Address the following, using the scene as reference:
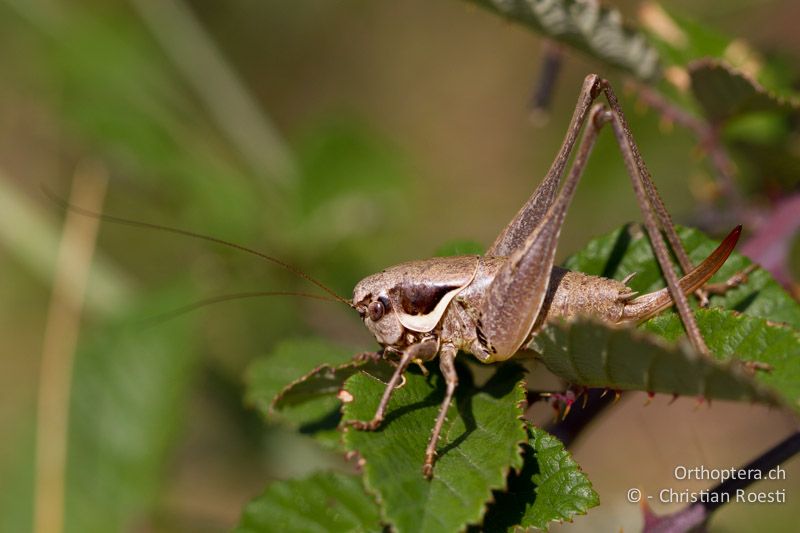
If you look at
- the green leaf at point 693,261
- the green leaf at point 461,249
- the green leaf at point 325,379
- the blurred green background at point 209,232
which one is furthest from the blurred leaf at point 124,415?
the green leaf at point 693,261

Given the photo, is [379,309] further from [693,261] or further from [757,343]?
[757,343]

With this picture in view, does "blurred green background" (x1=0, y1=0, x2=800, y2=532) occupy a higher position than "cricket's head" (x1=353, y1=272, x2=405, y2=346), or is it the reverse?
"blurred green background" (x1=0, y1=0, x2=800, y2=532)

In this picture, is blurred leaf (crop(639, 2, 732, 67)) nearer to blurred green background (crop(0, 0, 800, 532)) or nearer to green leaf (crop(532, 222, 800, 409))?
blurred green background (crop(0, 0, 800, 532))

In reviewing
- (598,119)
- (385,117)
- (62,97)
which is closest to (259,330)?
(62,97)

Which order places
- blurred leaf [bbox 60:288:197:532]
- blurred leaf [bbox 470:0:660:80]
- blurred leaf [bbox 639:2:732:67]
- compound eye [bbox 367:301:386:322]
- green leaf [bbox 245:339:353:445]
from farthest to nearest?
blurred leaf [bbox 60:288:197:532], blurred leaf [bbox 639:2:732:67], compound eye [bbox 367:301:386:322], blurred leaf [bbox 470:0:660:80], green leaf [bbox 245:339:353:445]

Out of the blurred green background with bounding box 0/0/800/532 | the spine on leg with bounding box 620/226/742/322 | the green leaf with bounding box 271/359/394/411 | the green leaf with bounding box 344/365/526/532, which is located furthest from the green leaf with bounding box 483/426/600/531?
the spine on leg with bounding box 620/226/742/322

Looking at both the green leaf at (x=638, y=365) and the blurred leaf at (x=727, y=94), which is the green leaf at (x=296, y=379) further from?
the blurred leaf at (x=727, y=94)
